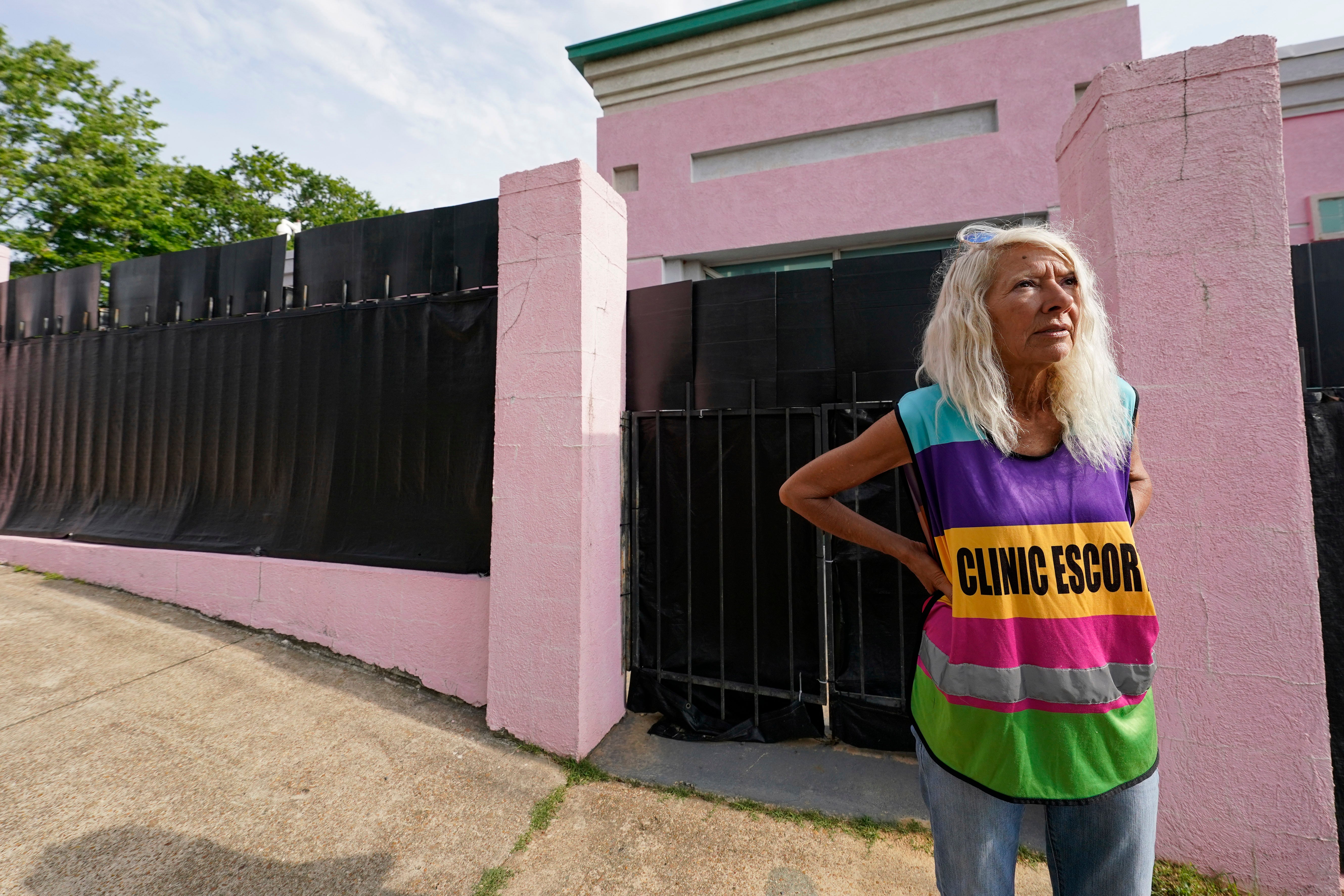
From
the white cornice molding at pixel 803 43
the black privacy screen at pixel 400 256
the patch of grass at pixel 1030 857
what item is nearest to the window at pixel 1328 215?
the white cornice molding at pixel 803 43

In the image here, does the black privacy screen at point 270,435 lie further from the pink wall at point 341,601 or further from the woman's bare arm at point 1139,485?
the woman's bare arm at point 1139,485

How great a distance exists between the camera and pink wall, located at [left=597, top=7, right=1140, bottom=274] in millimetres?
6273

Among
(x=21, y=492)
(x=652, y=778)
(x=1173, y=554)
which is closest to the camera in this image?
(x=1173, y=554)

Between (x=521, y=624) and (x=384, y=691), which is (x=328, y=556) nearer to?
(x=384, y=691)

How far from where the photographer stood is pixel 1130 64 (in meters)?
2.49

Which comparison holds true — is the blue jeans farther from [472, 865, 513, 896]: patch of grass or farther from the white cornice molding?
the white cornice molding

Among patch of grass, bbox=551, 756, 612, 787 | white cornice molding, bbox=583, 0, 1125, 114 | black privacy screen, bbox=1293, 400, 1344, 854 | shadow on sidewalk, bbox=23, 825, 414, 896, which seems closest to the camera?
shadow on sidewalk, bbox=23, 825, 414, 896

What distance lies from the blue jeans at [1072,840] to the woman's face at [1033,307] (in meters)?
0.95

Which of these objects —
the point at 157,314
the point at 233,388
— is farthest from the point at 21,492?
the point at 233,388

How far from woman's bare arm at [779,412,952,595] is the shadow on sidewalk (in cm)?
226

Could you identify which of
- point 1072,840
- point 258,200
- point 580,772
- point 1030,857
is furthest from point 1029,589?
point 258,200

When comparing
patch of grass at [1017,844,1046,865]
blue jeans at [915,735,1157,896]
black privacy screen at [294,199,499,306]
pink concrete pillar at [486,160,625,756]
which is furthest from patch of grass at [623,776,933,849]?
black privacy screen at [294,199,499,306]

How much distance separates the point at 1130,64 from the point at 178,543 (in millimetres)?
6923

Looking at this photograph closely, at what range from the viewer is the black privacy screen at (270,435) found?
3943mm
